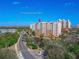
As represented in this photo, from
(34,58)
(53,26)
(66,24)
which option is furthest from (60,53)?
(66,24)

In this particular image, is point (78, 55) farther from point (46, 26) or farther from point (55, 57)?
point (46, 26)

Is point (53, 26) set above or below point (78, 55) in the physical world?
above

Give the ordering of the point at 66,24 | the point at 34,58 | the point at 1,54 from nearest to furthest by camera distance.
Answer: the point at 1,54 → the point at 34,58 → the point at 66,24

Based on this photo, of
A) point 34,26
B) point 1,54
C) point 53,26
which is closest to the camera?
point 1,54

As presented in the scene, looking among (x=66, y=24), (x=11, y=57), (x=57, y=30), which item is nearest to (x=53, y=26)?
(x=57, y=30)

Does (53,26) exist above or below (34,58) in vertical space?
above

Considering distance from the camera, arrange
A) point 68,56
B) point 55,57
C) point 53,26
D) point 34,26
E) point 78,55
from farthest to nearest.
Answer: point 34,26 < point 53,26 < point 78,55 < point 68,56 < point 55,57

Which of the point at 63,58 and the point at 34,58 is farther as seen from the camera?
the point at 34,58

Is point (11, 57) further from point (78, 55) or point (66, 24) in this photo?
point (66, 24)

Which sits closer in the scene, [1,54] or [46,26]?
[1,54]
